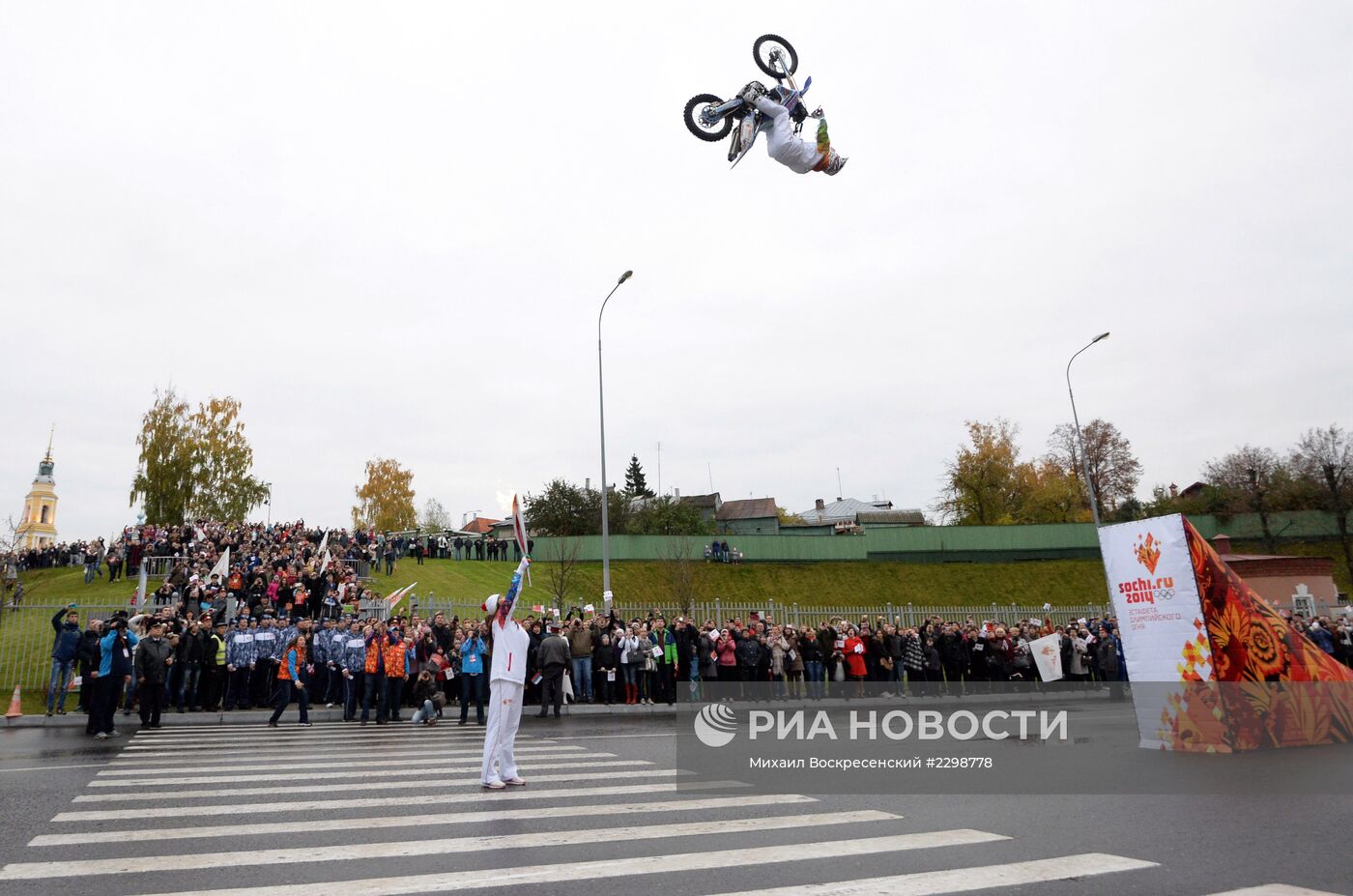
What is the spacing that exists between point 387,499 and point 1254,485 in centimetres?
6872

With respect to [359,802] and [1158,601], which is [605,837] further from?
[1158,601]

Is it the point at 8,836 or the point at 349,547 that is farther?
the point at 349,547

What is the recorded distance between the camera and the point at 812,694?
21234 millimetres

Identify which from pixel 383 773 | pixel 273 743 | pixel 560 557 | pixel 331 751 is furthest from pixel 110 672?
pixel 560 557

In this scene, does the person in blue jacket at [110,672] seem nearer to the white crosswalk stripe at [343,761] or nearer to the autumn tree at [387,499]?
the white crosswalk stripe at [343,761]

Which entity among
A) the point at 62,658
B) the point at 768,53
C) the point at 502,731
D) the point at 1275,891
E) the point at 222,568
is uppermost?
the point at 768,53

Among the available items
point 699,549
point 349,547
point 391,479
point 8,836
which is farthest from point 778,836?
point 391,479

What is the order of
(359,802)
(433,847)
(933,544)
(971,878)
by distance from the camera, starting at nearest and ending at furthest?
1. (971,878)
2. (433,847)
3. (359,802)
4. (933,544)

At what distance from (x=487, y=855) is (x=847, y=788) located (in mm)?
3922

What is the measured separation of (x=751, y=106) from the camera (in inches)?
526

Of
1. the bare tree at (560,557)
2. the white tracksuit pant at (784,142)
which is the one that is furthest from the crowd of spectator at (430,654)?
the bare tree at (560,557)

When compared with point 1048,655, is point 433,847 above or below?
below

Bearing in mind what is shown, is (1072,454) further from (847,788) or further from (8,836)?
(8,836)

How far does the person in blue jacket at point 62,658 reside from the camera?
15.7 m
